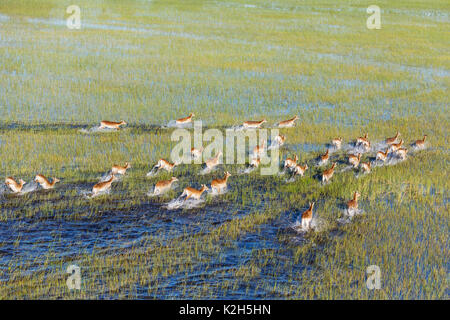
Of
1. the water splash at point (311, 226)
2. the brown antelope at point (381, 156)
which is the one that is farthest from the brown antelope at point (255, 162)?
the brown antelope at point (381, 156)

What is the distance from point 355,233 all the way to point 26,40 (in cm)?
→ 2852

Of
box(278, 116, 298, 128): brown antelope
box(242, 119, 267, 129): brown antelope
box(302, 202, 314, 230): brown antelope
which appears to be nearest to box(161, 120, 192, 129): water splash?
box(242, 119, 267, 129): brown antelope

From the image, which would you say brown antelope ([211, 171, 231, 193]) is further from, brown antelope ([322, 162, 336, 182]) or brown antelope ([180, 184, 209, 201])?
brown antelope ([322, 162, 336, 182])

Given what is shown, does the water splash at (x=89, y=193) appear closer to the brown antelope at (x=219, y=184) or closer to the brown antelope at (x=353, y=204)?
the brown antelope at (x=219, y=184)

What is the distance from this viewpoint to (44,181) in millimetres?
13406

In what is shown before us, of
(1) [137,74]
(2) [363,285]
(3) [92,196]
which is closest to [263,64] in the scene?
(1) [137,74]

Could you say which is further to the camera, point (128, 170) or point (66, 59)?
point (66, 59)

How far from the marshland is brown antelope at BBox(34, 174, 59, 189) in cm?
15

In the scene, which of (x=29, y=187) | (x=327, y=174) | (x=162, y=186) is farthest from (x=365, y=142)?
(x=29, y=187)

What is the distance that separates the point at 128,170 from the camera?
15.2 metres

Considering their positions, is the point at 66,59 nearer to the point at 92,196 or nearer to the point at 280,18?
the point at 92,196

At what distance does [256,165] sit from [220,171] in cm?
109

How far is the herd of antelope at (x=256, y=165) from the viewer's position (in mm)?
13242

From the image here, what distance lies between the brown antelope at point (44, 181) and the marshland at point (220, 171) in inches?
5.7
